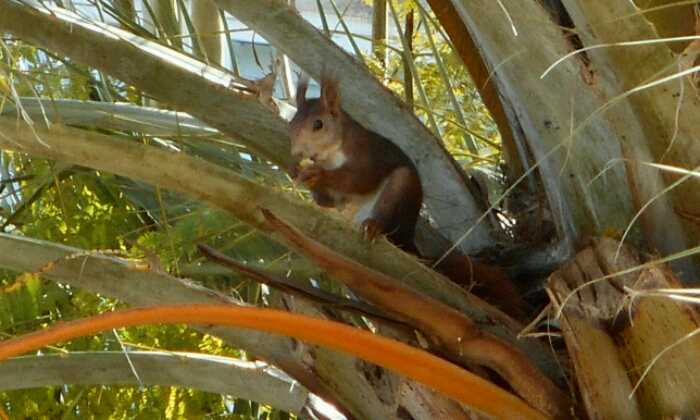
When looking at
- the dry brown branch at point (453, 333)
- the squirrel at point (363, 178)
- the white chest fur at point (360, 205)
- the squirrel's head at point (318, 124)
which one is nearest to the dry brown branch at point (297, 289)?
the dry brown branch at point (453, 333)

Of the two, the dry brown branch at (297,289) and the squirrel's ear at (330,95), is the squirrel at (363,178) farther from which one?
the dry brown branch at (297,289)

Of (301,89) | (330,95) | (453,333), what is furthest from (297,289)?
(301,89)

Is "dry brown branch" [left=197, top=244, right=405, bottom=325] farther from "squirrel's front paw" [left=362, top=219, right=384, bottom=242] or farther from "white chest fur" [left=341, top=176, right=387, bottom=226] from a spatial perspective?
"white chest fur" [left=341, top=176, right=387, bottom=226]

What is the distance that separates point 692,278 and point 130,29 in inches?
36.2

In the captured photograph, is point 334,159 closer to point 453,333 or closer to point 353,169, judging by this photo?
point 353,169

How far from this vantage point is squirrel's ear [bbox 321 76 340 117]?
Answer: 74.6 inches

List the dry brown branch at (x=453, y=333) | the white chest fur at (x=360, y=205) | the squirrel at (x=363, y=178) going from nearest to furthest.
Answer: the dry brown branch at (x=453, y=333) → the squirrel at (x=363, y=178) → the white chest fur at (x=360, y=205)

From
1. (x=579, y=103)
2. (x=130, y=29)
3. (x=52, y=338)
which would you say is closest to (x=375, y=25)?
(x=130, y=29)

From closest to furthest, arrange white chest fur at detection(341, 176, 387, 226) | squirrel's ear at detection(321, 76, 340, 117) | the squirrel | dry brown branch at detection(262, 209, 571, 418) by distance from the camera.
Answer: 1. dry brown branch at detection(262, 209, 571, 418)
2. the squirrel
3. squirrel's ear at detection(321, 76, 340, 117)
4. white chest fur at detection(341, 176, 387, 226)

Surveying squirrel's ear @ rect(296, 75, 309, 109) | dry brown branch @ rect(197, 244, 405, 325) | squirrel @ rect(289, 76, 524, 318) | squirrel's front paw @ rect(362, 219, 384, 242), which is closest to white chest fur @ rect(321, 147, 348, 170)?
squirrel @ rect(289, 76, 524, 318)

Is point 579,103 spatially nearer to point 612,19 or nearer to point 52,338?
point 612,19

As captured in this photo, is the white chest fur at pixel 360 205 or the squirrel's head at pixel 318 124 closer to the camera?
the squirrel's head at pixel 318 124

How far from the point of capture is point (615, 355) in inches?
50.9

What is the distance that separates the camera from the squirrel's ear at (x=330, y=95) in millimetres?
1895
